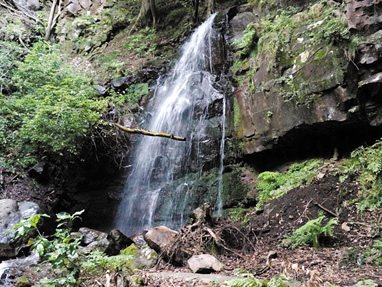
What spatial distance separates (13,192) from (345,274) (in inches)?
342

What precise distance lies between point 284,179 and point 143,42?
33.2 feet

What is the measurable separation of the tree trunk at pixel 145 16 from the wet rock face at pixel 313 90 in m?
8.30

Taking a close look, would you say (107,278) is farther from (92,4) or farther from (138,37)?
(92,4)

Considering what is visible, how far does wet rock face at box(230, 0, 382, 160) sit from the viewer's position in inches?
237

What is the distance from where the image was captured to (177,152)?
971 cm

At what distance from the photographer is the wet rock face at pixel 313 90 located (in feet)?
19.8

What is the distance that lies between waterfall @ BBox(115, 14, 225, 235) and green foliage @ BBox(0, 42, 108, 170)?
2084 millimetres

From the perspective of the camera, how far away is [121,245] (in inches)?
263

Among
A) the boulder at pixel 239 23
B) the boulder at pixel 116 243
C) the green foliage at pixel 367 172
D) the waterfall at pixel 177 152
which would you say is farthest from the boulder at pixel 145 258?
the boulder at pixel 239 23

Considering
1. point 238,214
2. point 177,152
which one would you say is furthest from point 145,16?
point 238,214

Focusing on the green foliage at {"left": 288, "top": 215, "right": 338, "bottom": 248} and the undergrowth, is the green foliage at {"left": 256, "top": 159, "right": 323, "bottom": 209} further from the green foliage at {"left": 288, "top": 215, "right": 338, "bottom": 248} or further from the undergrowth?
the undergrowth

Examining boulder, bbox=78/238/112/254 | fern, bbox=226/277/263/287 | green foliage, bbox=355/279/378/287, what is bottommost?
boulder, bbox=78/238/112/254

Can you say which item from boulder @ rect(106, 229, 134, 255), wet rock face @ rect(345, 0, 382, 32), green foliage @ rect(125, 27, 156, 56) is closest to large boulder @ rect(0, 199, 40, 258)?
boulder @ rect(106, 229, 134, 255)

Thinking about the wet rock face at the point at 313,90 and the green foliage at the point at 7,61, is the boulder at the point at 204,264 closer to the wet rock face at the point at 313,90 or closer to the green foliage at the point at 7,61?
the wet rock face at the point at 313,90
